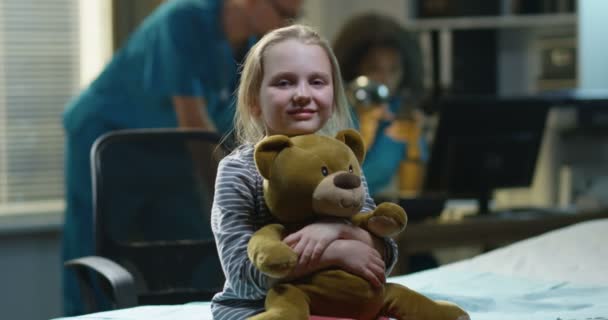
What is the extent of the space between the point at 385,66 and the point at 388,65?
1 centimetres

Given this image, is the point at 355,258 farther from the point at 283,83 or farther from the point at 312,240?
the point at 283,83

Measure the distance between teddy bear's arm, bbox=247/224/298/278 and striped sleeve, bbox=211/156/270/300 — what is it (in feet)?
0.15

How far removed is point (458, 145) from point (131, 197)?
1.13m

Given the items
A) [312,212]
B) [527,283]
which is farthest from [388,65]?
[312,212]

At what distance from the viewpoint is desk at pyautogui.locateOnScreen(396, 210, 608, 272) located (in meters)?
2.71

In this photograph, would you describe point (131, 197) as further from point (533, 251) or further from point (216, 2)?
point (533, 251)

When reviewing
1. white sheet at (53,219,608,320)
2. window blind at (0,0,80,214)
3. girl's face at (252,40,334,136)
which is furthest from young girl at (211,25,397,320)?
window blind at (0,0,80,214)

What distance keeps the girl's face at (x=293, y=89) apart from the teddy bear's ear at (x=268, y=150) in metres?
0.07

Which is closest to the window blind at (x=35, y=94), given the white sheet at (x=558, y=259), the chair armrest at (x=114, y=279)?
the chair armrest at (x=114, y=279)

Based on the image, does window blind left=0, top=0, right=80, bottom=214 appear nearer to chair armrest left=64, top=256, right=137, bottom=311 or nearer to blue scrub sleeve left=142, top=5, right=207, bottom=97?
blue scrub sleeve left=142, top=5, right=207, bottom=97

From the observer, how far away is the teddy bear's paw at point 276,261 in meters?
1.08

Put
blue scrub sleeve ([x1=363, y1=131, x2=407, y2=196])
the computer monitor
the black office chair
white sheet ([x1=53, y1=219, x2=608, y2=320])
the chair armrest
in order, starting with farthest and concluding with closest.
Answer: blue scrub sleeve ([x1=363, y1=131, x2=407, y2=196]), the computer monitor, the black office chair, the chair armrest, white sheet ([x1=53, y1=219, x2=608, y2=320])

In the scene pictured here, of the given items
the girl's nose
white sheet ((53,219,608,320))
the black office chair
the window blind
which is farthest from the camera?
the window blind

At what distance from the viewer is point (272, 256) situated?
42.5 inches
